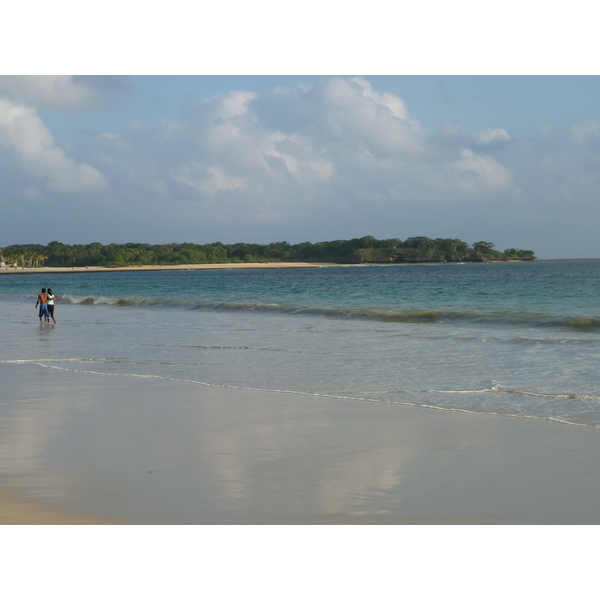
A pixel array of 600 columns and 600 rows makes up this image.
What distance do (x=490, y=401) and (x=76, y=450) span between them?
533 centimetres

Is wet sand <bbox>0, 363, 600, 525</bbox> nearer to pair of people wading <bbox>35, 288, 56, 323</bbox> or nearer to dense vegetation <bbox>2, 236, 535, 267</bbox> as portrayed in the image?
pair of people wading <bbox>35, 288, 56, 323</bbox>

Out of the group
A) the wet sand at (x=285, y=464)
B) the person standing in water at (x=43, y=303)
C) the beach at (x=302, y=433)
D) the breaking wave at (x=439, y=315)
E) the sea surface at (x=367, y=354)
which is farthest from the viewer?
the person standing in water at (x=43, y=303)

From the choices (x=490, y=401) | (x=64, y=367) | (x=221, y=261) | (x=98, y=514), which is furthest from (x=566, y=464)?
(x=221, y=261)

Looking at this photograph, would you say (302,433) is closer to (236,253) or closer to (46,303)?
(46,303)

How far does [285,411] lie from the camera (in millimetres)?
8648

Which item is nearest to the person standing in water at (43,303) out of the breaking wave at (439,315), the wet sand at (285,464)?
the breaking wave at (439,315)

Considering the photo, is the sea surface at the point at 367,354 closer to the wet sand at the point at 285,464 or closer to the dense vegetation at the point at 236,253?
the wet sand at the point at 285,464

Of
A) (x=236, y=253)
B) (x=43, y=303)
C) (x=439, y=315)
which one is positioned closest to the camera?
(x=43, y=303)

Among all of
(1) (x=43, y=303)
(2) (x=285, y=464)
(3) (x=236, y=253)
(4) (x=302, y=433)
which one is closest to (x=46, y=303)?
(1) (x=43, y=303)

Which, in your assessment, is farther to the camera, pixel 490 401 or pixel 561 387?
pixel 561 387

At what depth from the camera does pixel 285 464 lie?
613cm

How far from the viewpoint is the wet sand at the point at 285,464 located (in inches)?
192

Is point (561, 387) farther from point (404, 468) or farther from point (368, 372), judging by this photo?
point (404, 468)

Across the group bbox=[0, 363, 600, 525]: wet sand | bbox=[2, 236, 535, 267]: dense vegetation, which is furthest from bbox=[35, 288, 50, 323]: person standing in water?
bbox=[2, 236, 535, 267]: dense vegetation
